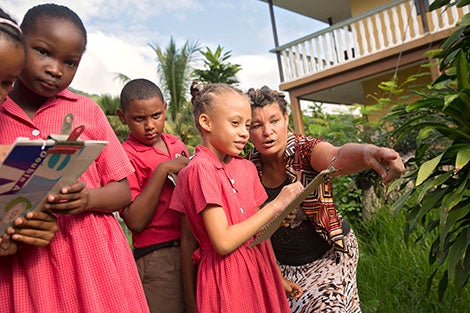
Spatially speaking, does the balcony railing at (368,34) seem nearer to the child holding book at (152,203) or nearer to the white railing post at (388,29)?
the white railing post at (388,29)

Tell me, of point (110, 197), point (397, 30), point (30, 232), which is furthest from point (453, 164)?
point (397, 30)

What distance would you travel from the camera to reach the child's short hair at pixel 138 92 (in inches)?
80.2

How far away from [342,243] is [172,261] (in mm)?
757

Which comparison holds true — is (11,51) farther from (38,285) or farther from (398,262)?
(398,262)

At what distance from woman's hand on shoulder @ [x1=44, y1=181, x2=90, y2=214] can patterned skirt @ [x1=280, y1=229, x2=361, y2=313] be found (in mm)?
1196

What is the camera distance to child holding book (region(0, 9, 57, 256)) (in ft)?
3.98

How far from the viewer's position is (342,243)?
7.09 ft

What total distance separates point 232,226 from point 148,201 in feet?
1.23

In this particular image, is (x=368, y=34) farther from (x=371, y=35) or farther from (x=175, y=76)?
(x=175, y=76)

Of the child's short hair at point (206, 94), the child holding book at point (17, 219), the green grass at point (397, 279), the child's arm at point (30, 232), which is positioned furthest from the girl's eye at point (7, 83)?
the green grass at point (397, 279)

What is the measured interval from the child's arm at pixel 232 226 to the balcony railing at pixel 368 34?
7742 millimetres

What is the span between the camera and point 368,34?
9.95 metres

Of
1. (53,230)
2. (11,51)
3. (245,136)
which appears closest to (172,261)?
(245,136)

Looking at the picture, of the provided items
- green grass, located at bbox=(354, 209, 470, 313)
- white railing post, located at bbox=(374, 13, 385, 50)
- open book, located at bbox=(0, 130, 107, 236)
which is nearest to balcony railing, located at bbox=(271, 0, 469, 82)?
white railing post, located at bbox=(374, 13, 385, 50)
